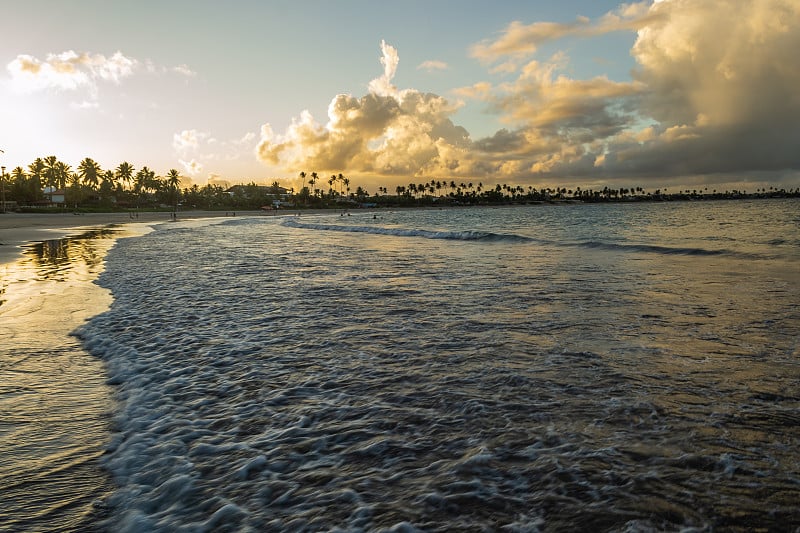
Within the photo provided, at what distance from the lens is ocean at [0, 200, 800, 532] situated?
3.56 m

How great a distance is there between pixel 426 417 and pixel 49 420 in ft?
13.6

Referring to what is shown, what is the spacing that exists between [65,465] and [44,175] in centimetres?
16796

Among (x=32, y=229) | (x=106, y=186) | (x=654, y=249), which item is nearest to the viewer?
(x=654, y=249)

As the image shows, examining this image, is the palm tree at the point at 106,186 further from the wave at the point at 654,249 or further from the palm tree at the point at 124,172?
the wave at the point at 654,249

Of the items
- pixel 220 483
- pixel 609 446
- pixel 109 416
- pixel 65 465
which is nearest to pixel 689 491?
pixel 609 446

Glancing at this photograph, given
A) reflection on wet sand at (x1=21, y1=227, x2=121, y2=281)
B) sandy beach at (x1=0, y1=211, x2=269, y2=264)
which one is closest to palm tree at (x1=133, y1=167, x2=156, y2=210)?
Result: sandy beach at (x1=0, y1=211, x2=269, y2=264)

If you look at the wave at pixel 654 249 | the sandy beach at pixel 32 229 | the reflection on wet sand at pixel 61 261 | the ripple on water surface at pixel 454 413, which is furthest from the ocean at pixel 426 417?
the sandy beach at pixel 32 229

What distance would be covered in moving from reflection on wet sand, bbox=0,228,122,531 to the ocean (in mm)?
35

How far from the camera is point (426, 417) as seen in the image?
511 centimetres

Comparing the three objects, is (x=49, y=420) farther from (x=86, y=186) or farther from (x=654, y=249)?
Result: (x=86, y=186)

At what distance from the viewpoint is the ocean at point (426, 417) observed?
11.7 ft

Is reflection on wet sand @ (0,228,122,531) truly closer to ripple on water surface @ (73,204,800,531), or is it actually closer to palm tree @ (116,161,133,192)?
ripple on water surface @ (73,204,800,531)

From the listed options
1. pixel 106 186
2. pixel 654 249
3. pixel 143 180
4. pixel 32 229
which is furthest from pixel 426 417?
pixel 143 180

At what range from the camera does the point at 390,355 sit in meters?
7.36
